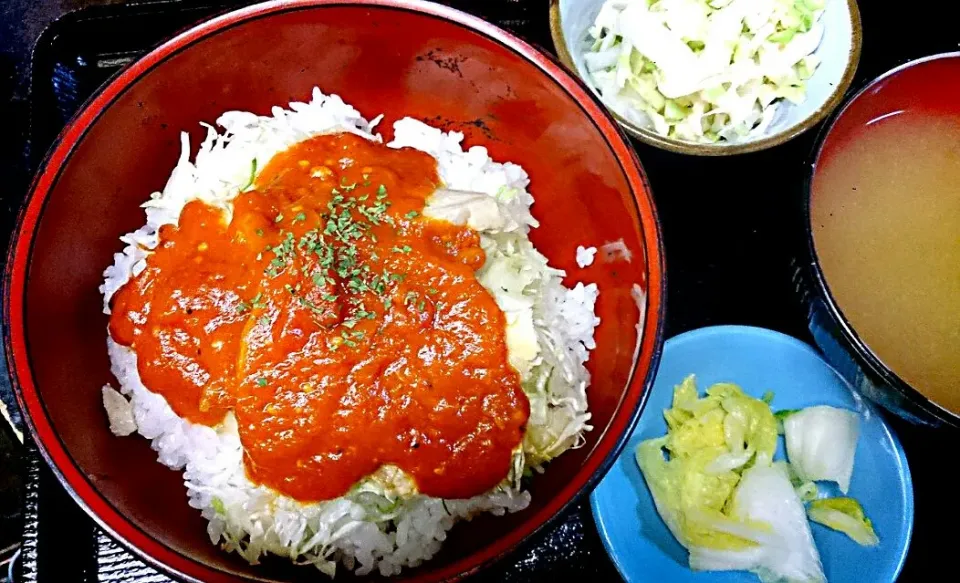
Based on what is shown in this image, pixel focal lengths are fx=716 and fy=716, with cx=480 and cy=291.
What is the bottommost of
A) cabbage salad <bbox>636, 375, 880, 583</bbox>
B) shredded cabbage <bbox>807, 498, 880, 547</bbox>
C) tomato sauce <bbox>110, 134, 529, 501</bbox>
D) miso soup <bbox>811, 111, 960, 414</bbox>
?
shredded cabbage <bbox>807, 498, 880, 547</bbox>

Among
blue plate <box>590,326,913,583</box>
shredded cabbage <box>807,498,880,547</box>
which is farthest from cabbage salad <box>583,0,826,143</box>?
shredded cabbage <box>807,498,880,547</box>

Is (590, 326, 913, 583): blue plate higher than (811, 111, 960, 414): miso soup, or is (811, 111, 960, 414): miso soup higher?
(811, 111, 960, 414): miso soup

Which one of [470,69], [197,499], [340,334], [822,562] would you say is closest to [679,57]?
[470,69]

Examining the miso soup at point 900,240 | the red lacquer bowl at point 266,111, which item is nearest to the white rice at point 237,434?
the red lacquer bowl at point 266,111

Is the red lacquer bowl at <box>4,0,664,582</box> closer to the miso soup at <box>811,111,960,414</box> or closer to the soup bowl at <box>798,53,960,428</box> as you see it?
the soup bowl at <box>798,53,960,428</box>

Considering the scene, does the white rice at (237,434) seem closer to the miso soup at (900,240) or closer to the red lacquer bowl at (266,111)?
the red lacquer bowl at (266,111)

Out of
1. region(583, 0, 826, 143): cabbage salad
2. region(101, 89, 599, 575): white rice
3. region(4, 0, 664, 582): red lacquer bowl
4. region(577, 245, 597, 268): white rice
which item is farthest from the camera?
region(583, 0, 826, 143): cabbage salad
